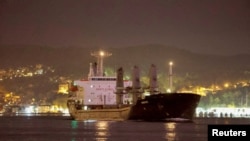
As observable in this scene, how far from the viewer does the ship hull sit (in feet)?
330

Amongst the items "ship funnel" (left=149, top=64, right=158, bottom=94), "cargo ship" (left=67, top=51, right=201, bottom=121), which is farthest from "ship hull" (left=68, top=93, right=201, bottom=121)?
"ship funnel" (left=149, top=64, right=158, bottom=94)

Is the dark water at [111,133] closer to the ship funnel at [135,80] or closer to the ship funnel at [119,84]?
the ship funnel at [135,80]

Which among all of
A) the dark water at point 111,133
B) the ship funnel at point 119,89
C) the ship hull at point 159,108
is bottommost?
the dark water at point 111,133

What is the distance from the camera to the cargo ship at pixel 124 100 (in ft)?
333

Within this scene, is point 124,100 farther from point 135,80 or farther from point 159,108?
point 159,108

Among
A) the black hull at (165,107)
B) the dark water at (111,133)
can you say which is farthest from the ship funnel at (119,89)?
the dark water at (111,133)

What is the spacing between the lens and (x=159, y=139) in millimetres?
61875

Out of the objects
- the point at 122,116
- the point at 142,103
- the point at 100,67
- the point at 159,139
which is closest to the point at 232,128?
the point at 159,139

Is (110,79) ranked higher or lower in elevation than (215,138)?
higher

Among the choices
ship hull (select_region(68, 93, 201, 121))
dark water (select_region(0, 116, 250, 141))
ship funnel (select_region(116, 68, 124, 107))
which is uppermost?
ship funnel (select_region(116, 68, 124, 107))

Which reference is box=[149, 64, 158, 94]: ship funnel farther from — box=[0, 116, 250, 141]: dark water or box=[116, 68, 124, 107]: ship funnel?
box=[0, 116, 250, 141]: dark water

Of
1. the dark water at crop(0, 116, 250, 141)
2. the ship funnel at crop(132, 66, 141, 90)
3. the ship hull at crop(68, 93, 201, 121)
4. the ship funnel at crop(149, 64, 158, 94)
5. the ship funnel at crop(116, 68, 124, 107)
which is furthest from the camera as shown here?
the ship funnel at crop(149, 64, 158, 94)

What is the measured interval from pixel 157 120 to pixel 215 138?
75.8 m

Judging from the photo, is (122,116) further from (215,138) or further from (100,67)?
(215,138)
